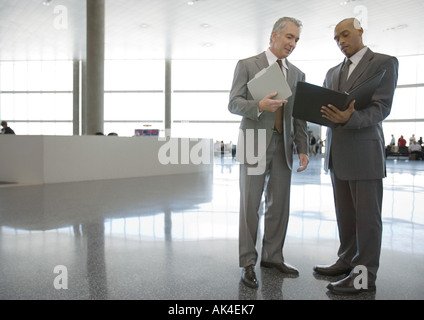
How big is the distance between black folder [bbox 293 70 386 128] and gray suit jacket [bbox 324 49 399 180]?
0.27 ft

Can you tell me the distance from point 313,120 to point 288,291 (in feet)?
4.09

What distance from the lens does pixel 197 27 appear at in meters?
18.9

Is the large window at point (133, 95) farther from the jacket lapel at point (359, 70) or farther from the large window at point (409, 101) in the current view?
the jacket lapel at point (359, 70)

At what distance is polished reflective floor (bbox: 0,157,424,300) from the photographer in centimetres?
253

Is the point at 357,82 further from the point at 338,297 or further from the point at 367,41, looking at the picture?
the point at 367,41

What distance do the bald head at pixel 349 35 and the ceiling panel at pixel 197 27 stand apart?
12473mm

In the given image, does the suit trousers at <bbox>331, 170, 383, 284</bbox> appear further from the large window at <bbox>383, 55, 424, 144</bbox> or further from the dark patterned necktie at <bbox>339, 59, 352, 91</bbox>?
the large window at <bbox>383, 55, 424, 144</bbox>

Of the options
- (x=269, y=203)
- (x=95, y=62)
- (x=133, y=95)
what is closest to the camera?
(x=269, y=203)

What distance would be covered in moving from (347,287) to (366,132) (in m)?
1.13

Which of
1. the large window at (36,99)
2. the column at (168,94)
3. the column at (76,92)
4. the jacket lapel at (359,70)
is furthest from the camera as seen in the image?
the large window at (36,99)

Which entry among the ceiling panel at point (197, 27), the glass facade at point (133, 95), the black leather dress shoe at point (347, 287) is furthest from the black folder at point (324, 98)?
the glass facade at point (133, 95)

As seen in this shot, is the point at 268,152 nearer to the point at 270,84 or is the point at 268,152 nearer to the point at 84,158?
the point at 270,84

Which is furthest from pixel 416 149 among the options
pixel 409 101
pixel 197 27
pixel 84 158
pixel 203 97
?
pixel 84 158

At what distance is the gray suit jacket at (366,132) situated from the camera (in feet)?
8.30
